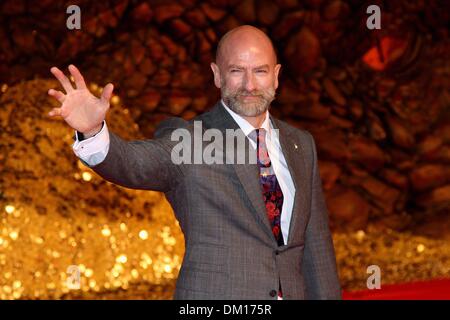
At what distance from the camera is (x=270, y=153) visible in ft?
5.54

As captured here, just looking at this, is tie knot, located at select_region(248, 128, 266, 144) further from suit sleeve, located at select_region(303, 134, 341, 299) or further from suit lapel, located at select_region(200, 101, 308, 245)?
suit sleeve, located at select_region(303, 134, 341, 299)

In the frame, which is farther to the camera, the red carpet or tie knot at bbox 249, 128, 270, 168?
the red carpet

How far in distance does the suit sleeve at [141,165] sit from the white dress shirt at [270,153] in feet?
0.05

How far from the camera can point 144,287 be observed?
3.71m

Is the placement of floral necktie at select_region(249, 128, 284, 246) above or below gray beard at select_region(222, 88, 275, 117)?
below

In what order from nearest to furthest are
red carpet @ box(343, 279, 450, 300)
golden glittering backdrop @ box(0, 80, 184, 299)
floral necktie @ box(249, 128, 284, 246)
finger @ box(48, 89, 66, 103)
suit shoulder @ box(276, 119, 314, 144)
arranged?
finger @ box(48, 89, 66, 103) → floral necktie @ box(249, 128, 284, 246) → suit shoulder @ box(276, 119, 314, 144) → red carpet @ box(343, 279, 450, 300) → golden glittering backdrop @ box(0, 80, 184, 299)

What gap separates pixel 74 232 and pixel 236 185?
2.27 metres

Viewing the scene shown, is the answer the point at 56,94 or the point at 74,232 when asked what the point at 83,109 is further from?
the point at 74,232

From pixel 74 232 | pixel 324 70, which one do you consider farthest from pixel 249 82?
pixel 324 70

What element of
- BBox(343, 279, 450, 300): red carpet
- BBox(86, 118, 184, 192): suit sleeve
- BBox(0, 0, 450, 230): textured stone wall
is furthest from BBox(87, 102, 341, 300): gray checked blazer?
BBox(0, 0, 450, 230): textured stone wall

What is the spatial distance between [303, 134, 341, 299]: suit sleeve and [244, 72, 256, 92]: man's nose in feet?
0.92

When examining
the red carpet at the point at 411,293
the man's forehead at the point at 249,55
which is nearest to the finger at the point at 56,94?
the man's forehead at the point at 249,55

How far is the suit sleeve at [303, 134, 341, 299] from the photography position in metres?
1.70

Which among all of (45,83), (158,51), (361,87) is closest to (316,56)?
(361,87)
